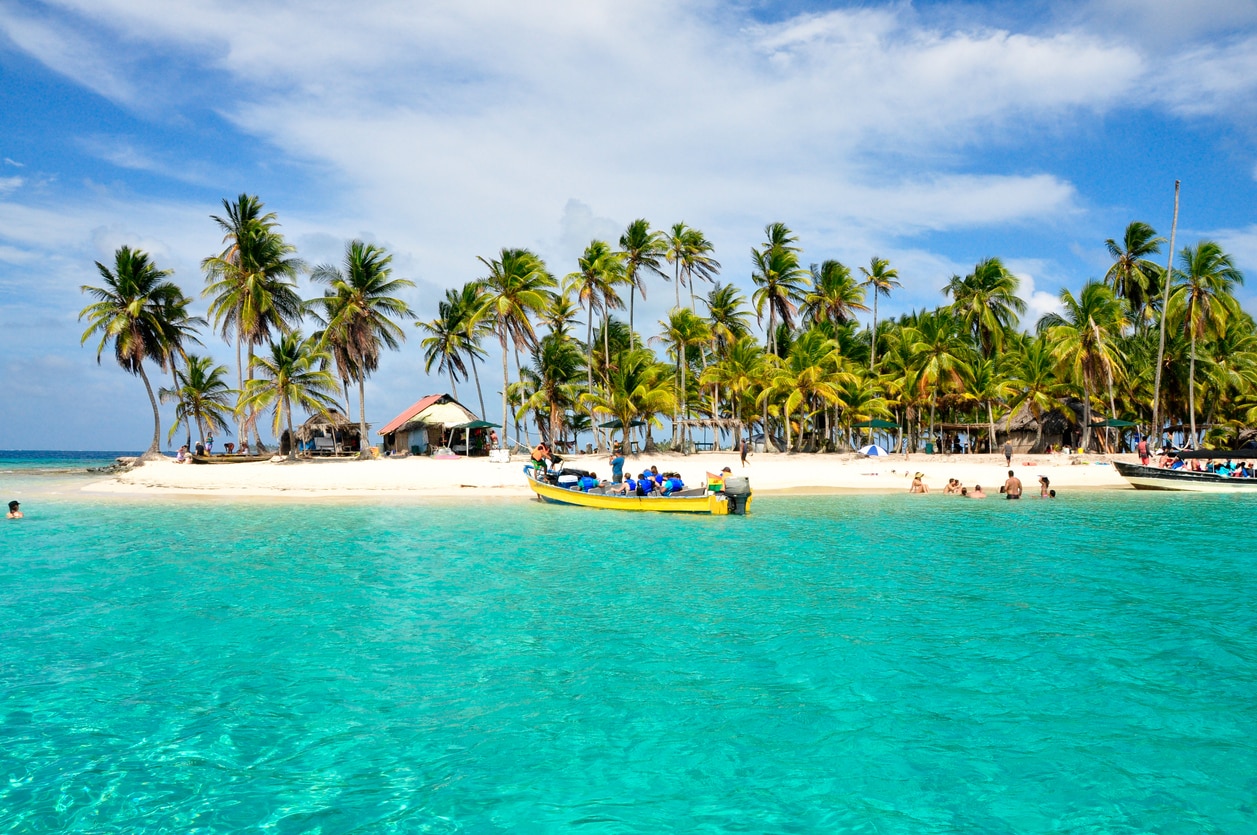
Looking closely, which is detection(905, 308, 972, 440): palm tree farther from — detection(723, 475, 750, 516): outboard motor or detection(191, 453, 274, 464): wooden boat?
detection(191, 453, 274, 464): wooden boat

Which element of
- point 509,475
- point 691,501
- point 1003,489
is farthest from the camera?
point 509,475

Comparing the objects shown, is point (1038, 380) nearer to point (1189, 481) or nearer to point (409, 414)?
point (1189, 481)

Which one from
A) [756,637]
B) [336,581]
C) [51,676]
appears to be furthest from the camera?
[336,581]

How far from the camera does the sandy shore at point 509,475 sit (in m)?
31.4

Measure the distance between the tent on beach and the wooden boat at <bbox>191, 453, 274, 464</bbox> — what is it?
23.0 feet

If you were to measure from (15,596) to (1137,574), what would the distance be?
62.7 ft

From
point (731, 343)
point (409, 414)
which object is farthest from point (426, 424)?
point (731, 343)

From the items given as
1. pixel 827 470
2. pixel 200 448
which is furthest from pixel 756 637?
pixel 200 448

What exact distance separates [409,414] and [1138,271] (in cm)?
4727

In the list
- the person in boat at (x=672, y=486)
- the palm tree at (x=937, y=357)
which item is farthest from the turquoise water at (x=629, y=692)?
the palm tree at (x=937, y=357)

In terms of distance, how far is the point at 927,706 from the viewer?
742 cm

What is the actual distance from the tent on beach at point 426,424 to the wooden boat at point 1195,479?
3429 cm

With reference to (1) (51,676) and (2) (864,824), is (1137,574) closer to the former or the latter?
(2) (864,824)

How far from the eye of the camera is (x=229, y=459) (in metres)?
41.8
